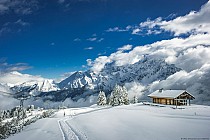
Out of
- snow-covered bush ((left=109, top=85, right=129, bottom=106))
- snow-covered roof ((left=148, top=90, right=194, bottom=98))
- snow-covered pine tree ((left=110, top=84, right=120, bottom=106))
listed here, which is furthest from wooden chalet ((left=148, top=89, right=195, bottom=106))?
snow-covered pine tree ((left=110, top=84, right=120, bottom=106))

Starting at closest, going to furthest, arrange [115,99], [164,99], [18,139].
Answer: [18,139], [164,99], [115,99]

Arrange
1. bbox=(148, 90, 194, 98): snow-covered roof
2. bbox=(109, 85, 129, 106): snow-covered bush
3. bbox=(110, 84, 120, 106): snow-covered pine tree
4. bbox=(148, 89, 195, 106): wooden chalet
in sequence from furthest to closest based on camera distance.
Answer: bbox=(109, 85, 129, 106): snow-covered bush < bbox=(110, 84, 120, 106): snow-covered pine tree < bbox=(148, 90, 194, 98): snow-covered roof < bbox=(148, 89, 195, 106): wooden chalet

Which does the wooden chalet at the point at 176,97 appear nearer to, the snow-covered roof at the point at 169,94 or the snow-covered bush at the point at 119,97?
the snow-covered roof at the point at 169,94

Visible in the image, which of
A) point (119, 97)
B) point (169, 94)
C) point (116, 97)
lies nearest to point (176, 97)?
point (169, 94)

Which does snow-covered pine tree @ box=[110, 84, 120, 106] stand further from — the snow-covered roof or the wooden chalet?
the wooden chalet

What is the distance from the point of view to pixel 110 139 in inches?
1207

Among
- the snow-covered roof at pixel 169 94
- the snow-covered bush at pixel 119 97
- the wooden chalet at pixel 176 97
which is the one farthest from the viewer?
the snow-covered bush at pixel 119 97

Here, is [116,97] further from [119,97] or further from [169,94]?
[169,94]

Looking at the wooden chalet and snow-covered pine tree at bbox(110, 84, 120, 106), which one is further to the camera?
snow-covered pine tree at bbox(110, 84, 120, 106)

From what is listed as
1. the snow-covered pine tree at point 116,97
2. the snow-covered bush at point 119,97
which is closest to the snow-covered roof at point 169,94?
the snow-covered bush at point 119,97

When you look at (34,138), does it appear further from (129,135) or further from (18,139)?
(129,135)

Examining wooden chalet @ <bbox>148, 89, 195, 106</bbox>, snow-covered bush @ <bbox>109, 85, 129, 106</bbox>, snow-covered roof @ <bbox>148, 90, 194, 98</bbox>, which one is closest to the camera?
wooden chalet @ <bbox>148, 89, 195, 106</bbox>

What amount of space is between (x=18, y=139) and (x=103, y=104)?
76.4 m

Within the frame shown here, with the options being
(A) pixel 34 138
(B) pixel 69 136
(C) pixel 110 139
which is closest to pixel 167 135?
(C) pixel 110 139
